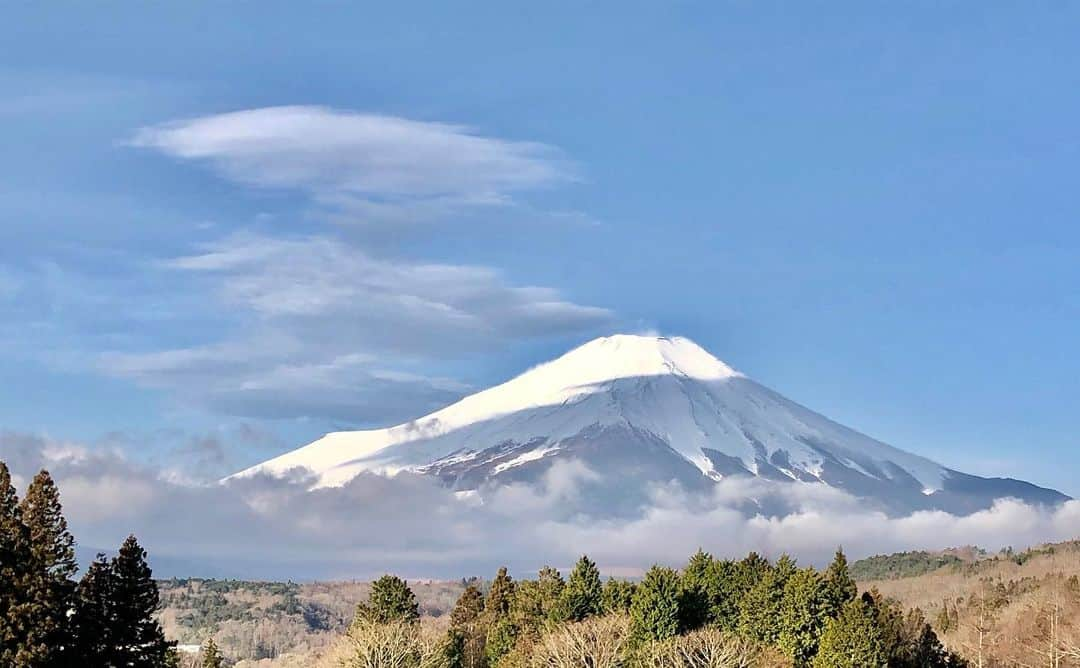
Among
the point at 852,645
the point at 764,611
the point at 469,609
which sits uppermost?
the point at 469,609

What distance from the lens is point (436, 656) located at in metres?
78.1

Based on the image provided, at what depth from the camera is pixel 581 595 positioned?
291 feet

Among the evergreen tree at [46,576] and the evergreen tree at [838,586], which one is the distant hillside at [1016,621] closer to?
the evergreen tree at [838,586]

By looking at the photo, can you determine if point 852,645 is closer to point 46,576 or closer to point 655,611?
point 655,611

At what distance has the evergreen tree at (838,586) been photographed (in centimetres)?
8000

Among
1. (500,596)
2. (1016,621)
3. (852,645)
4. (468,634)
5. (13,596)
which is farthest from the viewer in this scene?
(1016,621)

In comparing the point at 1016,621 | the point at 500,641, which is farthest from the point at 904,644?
the point at 1016,621

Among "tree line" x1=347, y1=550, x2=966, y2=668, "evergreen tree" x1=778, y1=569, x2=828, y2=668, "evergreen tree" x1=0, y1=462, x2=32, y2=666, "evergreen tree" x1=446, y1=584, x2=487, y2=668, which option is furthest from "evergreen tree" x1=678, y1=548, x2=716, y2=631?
"evergreen tree" x1=0, y1=462, x2=32, y2=666

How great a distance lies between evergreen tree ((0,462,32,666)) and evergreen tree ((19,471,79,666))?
0.25m

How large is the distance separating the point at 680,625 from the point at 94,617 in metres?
31.8

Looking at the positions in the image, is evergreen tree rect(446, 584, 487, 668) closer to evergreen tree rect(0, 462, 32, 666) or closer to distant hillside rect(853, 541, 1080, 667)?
evergreen tree rect(0, 462, 32, 666)

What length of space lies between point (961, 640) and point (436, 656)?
6579 centimetres

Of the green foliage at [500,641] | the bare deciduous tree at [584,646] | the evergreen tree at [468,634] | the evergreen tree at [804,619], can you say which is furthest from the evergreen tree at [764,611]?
the evergreen tree at [468,634]

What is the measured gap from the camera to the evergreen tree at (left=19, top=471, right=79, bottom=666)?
59938 millimetres
